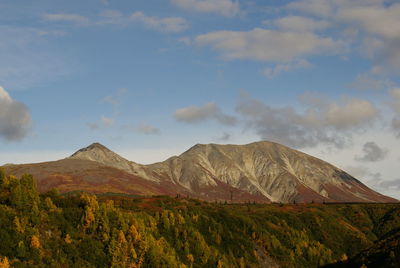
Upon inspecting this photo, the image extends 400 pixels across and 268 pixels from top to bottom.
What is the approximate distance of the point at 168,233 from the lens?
109938 millimetres

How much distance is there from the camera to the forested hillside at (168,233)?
78.3 m

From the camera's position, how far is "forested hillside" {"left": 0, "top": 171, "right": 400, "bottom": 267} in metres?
78.3

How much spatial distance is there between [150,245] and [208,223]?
32.8 metres

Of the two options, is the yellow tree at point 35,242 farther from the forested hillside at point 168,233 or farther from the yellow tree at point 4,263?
the yellow tree at point 4,263

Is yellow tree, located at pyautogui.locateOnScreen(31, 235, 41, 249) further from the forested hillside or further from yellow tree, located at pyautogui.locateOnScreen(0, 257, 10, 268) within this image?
yellow tree, located at pyautogui.locateOnScreen(0, 257, 10, 268)

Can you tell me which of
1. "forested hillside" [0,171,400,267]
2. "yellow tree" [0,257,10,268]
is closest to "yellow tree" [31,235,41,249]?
"forested hillside" [0,171,400,267]

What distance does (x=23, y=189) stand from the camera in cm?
8600

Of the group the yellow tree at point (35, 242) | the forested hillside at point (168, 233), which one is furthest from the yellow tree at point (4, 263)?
the yellow tree at point (35, 242)

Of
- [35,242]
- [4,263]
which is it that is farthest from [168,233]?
[4,263]

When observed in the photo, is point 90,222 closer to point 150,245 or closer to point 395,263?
point 150,245

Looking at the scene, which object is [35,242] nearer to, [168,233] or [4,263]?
[4,263]

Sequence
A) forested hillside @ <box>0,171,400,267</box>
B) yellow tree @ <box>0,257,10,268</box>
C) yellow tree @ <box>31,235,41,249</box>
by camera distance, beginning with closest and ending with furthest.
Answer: yellow tree @ <box>0,257,10,268</box>
yellow tree @ <box>31,235,41,249</box>
forested hillside @ <box>0,171,400,267</box>

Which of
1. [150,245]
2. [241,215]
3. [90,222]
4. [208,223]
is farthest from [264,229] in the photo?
[90,222]

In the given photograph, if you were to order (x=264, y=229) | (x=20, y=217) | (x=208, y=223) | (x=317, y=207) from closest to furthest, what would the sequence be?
(x=20, y=217), (x=208, y=223), (x=264, y=229), (x=317, y=207)
